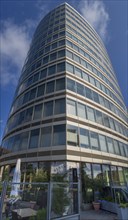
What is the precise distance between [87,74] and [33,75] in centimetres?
846

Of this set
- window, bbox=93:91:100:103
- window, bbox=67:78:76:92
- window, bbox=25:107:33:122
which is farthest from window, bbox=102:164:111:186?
window, bbox=25:107:33:122

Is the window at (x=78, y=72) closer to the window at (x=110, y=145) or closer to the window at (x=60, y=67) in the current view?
the window at (x=60, y=67)

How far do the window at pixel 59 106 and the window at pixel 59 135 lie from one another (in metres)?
1.80

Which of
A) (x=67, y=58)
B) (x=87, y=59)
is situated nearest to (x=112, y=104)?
(x=87, y=59)

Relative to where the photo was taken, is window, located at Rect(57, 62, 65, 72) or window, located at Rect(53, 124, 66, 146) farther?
window, located at Rect(57, 62, 65, 72)

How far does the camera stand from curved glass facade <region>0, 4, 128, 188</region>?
15578 millimetres

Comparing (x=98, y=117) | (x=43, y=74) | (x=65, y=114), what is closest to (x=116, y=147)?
(x=98, y=117)

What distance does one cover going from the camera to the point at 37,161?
49.4ft

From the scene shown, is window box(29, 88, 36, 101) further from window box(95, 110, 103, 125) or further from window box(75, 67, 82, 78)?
window box(95, 110, 103, 125)

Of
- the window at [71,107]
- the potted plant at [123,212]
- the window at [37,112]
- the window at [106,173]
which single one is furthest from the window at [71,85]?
the potted plant at [123,212]

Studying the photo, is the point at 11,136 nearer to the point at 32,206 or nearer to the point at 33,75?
the point at 33,75

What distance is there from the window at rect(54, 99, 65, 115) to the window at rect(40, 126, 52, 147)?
206 cm

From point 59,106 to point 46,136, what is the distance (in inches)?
149

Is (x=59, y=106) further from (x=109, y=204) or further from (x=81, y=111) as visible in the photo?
(x=109, y=204)
